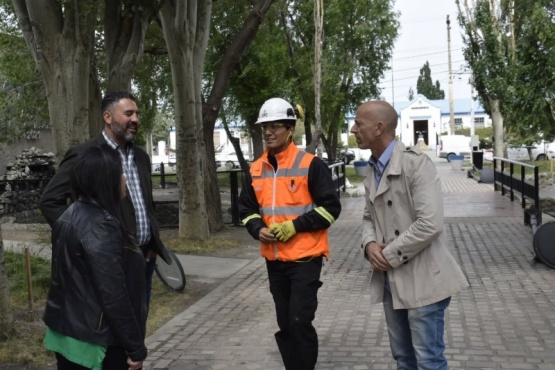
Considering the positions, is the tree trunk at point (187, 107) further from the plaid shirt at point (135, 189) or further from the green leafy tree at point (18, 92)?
the green leafy tree at point (18, 92)

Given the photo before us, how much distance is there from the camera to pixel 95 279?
3291 mm

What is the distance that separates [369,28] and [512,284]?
94.2 feet

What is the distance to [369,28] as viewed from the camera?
36.2 meters

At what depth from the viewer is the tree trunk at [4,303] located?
626cm

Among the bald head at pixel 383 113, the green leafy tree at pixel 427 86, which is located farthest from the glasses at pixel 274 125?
the green leafy tree at pixel 427 86

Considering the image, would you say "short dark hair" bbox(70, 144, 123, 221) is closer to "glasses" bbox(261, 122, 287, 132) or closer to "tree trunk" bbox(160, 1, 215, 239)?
"glasses" bbox(261, 122, 287, 132)

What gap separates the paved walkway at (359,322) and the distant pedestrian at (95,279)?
2543mm

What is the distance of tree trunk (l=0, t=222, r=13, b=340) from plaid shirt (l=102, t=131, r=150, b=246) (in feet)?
5.74

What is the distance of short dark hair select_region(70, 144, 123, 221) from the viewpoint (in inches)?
133

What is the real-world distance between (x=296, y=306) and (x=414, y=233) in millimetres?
1248

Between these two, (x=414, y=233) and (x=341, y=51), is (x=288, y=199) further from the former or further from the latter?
(x=341, y=51)

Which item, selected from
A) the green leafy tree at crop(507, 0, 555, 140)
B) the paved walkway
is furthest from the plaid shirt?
the green leafy tree at crop(507, 0, 555, 140)

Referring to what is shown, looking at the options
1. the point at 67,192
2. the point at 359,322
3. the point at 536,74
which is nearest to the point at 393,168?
the point at 67,192

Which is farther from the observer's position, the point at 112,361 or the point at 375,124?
the point at 375,124
